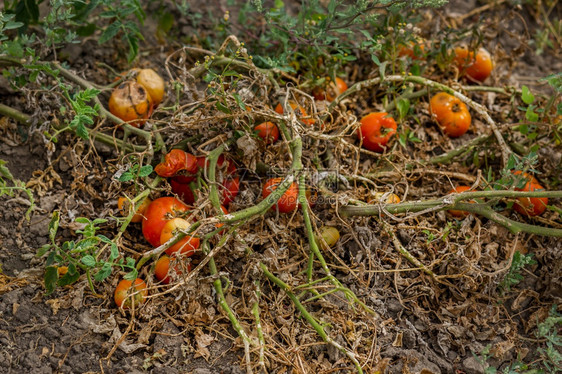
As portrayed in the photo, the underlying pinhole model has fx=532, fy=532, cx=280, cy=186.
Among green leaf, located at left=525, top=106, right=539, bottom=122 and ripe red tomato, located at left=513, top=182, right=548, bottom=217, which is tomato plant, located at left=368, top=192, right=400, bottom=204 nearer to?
ripe red tomato, located at left=513, top=182, right=548, bottom=217

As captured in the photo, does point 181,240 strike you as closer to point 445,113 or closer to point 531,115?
point 445,113

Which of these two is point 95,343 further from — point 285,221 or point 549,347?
point 549,347

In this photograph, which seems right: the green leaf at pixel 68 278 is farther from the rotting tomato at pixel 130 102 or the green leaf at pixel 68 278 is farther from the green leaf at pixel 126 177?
the rotting tomato at pixel 130 102

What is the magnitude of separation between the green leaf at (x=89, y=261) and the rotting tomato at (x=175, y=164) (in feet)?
1.60

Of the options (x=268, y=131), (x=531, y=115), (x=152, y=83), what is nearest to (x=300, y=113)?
(x=268, y=131)

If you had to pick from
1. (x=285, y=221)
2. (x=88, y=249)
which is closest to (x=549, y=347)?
(x=285, y=221)

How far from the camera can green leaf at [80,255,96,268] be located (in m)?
1.92

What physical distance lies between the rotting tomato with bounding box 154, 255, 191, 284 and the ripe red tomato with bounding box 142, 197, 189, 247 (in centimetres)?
11

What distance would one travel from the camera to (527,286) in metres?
2.40

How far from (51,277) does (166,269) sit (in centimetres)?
43

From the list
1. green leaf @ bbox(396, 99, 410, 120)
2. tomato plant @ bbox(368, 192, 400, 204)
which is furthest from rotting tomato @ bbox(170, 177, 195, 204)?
green leaf @ bbox(396, 99, 410, 120)

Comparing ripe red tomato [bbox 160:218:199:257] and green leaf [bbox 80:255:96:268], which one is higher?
green leaf [bbox 80:255:96:268]

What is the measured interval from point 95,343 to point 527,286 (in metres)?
1.86

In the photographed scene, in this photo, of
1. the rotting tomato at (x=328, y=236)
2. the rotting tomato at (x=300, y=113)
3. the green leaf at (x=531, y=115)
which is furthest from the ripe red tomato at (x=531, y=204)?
the rotting tomato at (x=300, y=113)
